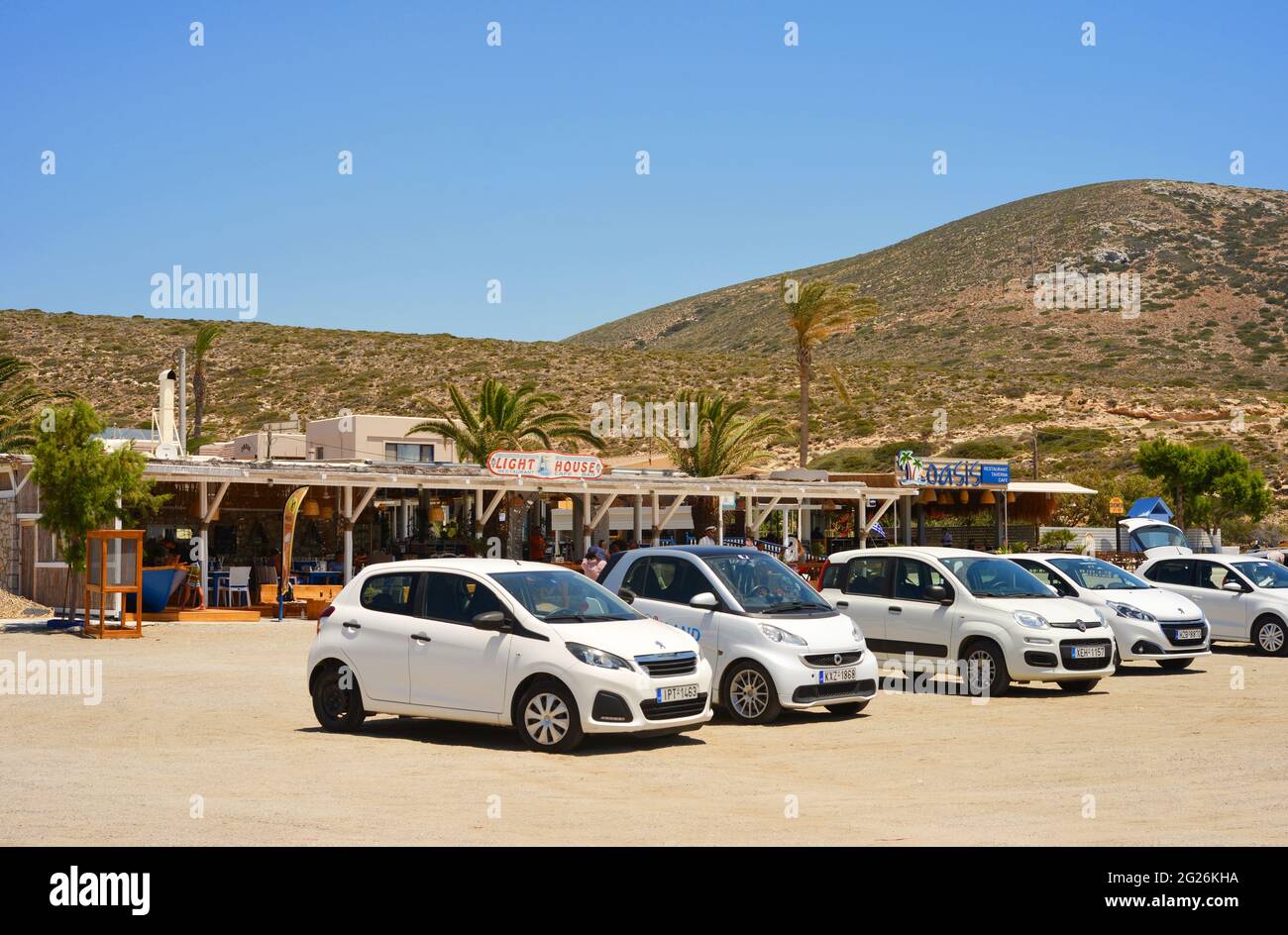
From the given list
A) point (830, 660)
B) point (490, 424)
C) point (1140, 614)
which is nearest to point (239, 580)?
point (490, 424)

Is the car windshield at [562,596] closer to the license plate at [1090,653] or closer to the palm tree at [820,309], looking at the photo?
the license plate at [1090,653]

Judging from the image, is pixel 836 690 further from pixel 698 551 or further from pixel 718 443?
pixel 718 443

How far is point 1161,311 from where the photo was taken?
94.4 m

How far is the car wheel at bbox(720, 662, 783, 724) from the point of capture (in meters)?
12.8

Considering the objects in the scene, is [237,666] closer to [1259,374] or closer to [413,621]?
[413,621]

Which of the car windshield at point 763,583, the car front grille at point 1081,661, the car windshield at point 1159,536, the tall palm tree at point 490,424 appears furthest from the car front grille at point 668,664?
the car windshield at point 1159,536

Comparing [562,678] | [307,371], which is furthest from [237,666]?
[307,371]

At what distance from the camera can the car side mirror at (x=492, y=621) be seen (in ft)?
36.7

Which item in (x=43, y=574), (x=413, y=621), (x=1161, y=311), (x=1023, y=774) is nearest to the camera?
(x=1023, y=774)

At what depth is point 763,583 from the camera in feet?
44.8

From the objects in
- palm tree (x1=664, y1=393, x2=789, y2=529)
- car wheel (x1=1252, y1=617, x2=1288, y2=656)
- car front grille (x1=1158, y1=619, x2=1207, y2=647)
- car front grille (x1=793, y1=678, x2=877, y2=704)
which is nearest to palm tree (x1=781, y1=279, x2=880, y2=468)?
palm tree (x1=664, y1=393, x2=789, y2=529)

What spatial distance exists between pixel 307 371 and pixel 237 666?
56.3m

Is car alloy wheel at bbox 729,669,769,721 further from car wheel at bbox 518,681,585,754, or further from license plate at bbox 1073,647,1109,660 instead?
license plate at bbox 1073,647,1109,660

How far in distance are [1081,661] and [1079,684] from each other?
1.00 m
